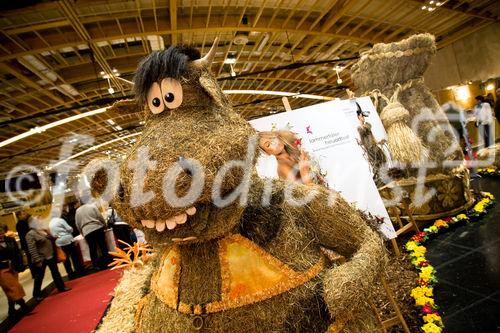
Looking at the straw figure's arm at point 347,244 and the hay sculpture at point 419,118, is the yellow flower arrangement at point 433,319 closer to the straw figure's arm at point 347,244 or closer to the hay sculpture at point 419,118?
the straw figure's arm at point 347,244

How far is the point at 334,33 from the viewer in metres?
7.75

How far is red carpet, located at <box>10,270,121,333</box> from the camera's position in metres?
3.01

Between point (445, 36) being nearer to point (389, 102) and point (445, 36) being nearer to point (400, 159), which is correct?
point (389, 102)

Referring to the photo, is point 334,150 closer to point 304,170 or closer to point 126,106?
point 304,170

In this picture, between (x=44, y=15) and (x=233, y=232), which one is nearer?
(x=233, y=232)

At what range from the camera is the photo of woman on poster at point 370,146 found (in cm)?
286

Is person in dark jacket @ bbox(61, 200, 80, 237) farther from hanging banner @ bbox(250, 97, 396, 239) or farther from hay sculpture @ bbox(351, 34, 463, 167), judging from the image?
hay sculpture @ bbox(351, 34, 463, 167)

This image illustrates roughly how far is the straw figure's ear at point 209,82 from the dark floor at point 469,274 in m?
2.17

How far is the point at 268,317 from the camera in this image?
1.00 m

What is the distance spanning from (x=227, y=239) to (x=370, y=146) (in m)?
2.42

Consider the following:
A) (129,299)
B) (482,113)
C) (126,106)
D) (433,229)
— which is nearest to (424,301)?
(433,229)

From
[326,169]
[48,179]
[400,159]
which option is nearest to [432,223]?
[400,159]

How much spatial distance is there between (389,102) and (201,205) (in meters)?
3.55

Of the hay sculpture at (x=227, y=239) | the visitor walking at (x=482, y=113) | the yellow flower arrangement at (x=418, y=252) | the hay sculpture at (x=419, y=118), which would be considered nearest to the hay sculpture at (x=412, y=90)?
the hay sculpture at (x=419, y=118)
